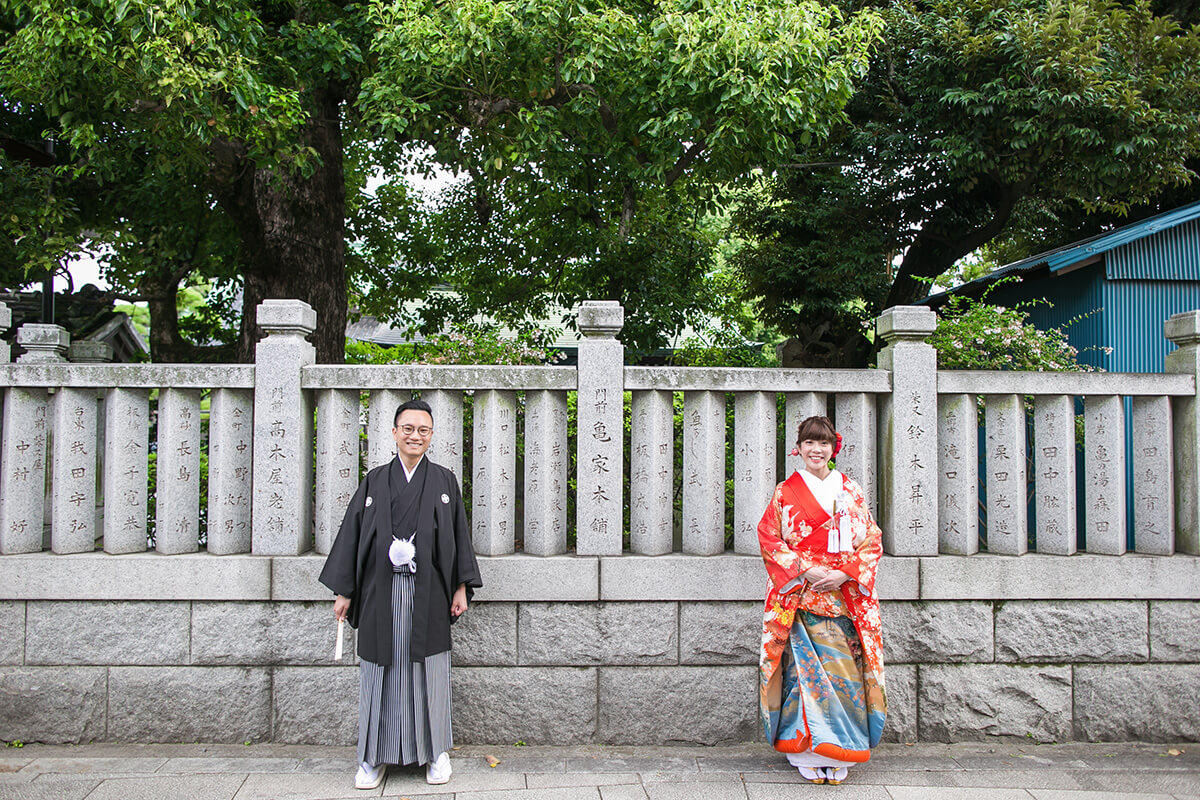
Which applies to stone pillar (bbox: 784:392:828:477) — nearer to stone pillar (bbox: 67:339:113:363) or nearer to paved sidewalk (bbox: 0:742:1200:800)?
paved sidewalk (bbox: 0:742:1200:800)

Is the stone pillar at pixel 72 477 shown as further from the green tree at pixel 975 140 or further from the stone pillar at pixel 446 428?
the green tree at pixel 975 140

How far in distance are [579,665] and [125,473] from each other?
9.34ft

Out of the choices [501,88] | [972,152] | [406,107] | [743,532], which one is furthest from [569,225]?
[743,532]

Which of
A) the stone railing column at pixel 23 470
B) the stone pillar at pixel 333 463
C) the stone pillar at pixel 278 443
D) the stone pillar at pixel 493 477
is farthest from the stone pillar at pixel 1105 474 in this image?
the stone railing column at pixel 23 470

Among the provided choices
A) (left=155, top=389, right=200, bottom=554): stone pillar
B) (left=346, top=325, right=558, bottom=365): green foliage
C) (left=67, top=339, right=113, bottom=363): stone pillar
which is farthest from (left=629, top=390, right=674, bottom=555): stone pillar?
(left=67, top=339, right=113, bottom=363): stone pillar

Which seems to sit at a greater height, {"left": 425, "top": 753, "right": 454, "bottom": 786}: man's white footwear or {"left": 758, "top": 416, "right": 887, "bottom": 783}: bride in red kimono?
{"left": 758, "top": 416, "right": 887, "bottom": 783}: bride in red kimono

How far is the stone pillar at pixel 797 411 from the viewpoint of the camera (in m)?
4.62

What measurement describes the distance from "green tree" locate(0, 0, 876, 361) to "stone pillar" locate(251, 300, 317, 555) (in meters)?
2.02

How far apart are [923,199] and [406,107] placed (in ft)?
22.5

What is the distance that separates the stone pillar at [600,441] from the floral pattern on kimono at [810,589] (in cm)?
88

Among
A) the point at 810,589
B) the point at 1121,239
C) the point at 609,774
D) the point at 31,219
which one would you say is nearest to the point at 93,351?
the point at 31,219

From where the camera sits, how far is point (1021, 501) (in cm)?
464

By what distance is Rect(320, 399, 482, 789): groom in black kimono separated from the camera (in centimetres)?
393

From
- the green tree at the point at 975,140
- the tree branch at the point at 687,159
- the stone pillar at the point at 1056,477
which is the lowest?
the stone pillar at the point at 1056,477
